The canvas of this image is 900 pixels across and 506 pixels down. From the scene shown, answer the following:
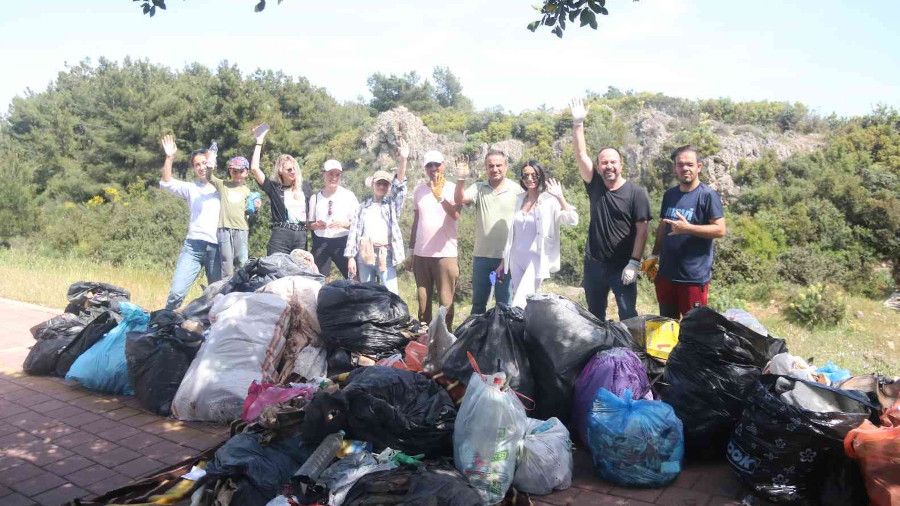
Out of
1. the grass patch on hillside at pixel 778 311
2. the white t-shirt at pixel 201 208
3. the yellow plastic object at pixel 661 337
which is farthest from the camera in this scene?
the grass patch on hillside at pixel 778 311

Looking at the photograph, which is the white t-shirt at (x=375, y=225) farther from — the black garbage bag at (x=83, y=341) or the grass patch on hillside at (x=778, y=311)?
the black garbage bag at (x=83, y=341)

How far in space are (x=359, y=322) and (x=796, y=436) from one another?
2.72 metres

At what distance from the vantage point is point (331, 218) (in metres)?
5.91

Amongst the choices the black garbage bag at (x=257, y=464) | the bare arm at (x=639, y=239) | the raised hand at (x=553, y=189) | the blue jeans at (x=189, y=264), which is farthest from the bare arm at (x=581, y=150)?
the blue jeans at (x=189, y=264)

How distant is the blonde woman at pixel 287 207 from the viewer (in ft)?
19.7

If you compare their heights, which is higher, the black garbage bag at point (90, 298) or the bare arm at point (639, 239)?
the bare arm at point (639, 239)

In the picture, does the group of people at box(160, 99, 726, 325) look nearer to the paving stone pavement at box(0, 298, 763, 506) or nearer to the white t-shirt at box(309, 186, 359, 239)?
the white t-shirt at box(309, 186, 359, 239)

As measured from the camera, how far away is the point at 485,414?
2842 millimetres

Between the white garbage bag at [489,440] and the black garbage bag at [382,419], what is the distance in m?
0.14

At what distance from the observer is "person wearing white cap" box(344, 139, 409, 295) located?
5578 mm

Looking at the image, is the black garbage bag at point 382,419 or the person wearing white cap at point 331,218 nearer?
the black garbage bag at point 382,419

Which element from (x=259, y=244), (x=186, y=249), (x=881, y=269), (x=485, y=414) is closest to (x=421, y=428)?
(x=485, y=414)

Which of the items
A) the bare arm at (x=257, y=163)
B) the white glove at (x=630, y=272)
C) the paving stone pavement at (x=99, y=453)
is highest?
the bare arm at (x=257, y=163)

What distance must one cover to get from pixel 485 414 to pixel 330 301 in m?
1.87
